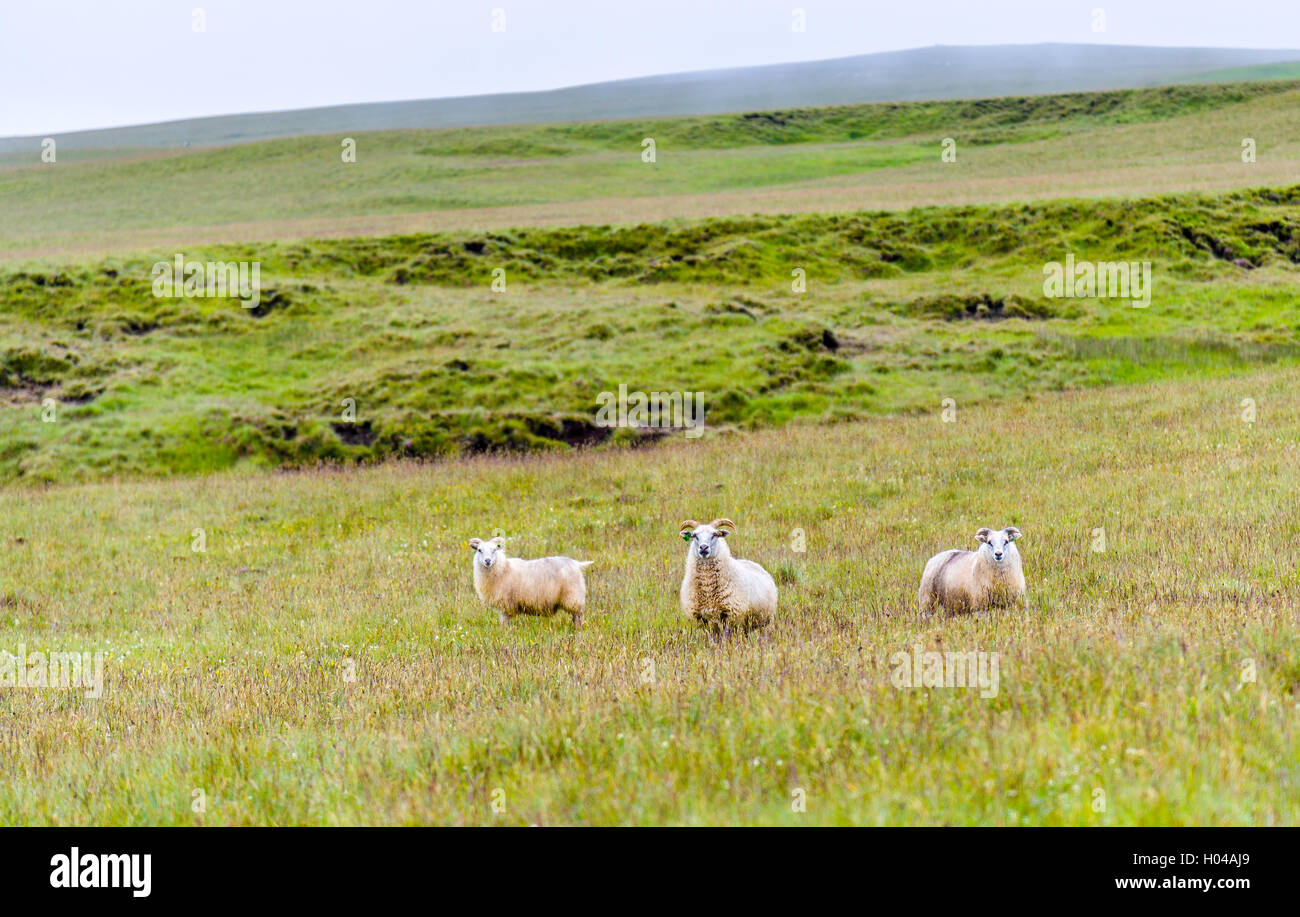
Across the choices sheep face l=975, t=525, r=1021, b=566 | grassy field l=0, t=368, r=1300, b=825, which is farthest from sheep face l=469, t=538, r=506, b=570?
sheep face l=975, t=525, r=1021, b=566

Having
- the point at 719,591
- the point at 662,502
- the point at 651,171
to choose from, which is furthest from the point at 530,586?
the point at 651,171

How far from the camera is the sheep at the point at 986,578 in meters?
9.45

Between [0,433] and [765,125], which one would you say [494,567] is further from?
[765,125]

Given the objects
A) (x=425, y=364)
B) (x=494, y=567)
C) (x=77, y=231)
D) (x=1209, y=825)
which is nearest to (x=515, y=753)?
(x=1209, y=825)

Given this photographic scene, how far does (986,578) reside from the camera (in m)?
9.62

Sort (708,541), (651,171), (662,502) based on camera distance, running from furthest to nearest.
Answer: (651,171), (662,502), (708,541)

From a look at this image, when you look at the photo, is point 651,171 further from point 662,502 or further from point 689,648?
point 689,648

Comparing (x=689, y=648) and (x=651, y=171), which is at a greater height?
(x=651, y=171)

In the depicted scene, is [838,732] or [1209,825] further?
[838,732]

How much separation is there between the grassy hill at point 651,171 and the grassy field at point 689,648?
3191 cm

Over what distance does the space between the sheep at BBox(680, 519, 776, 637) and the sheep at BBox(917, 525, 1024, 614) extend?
1821 mm

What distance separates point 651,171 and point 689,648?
74.1 m
